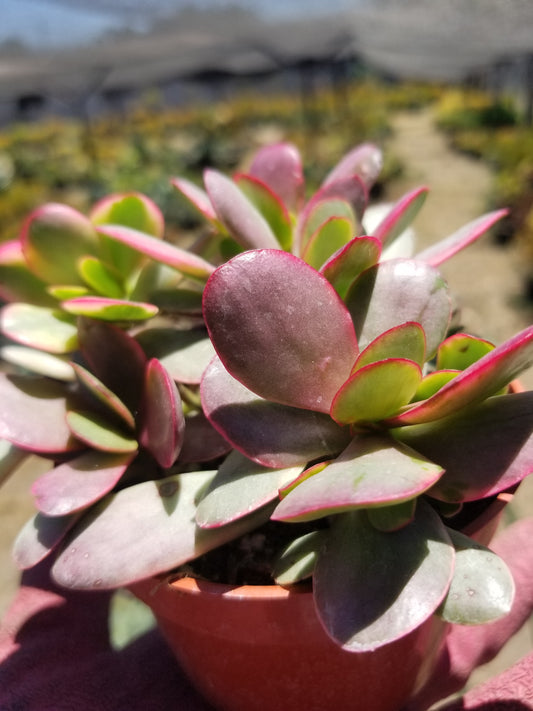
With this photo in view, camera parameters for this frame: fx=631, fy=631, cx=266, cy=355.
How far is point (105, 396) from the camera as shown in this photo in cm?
51

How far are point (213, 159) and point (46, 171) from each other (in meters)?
2.42

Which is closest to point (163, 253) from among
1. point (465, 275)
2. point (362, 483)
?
point (362, 483)

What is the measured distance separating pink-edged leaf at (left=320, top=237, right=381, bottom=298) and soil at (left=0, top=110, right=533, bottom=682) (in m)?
0.23

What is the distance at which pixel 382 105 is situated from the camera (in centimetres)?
1244

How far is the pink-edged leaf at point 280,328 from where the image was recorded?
41cm

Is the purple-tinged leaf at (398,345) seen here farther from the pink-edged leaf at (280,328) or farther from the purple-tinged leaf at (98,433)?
the purple-tinged leaf at (98,433)

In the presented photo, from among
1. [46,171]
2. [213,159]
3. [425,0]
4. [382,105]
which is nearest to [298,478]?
[425,0]

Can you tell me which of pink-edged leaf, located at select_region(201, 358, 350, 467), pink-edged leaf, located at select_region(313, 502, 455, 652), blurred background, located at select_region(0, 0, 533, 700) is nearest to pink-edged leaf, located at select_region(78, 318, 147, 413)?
pink-edged leaf, located at select_region(201, 358, 350, 467)

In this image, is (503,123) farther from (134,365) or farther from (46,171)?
(134,365)

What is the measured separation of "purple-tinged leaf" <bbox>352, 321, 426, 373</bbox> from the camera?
43 centimetres

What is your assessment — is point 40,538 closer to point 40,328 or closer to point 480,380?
point 40,328

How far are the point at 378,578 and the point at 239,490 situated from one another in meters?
0.11

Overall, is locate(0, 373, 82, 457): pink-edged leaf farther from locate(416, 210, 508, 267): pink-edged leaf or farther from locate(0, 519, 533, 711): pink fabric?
locate(416, 210, 508, 267): pink-edged leaf

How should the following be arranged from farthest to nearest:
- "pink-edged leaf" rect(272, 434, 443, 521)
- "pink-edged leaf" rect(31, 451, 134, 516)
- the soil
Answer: the soil < "pink-edged leaf" rect(31, 451, 134, 516) < "pink-edged leaf" rect(272, 434, 443, 521)
